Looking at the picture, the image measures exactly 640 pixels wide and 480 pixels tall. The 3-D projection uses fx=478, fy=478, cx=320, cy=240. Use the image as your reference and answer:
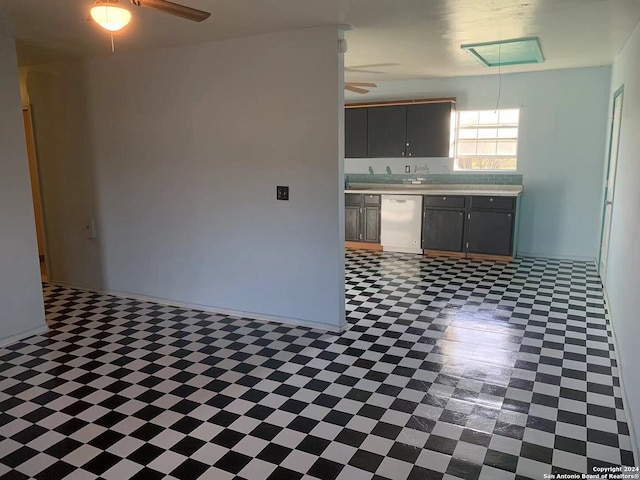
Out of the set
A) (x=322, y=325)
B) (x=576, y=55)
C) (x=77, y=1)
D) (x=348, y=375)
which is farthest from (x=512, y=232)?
(x=77, y=1)

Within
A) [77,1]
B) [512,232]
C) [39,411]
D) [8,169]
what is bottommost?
[39,411]

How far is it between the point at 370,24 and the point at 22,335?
142 inches

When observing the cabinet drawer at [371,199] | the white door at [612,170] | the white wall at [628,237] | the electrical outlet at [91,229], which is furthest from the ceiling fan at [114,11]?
the cabinet drawer at [371,199]

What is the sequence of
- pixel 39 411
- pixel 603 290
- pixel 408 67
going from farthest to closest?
1. pixel 408 67
2. pixel 603 290
3. pixel 39 411

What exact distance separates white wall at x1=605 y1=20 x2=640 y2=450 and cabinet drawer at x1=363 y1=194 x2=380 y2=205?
3047mm

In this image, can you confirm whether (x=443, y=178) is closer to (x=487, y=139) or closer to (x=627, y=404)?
(x=487, y=139)

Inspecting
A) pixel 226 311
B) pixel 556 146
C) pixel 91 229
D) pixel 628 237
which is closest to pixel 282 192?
pixel 226 311

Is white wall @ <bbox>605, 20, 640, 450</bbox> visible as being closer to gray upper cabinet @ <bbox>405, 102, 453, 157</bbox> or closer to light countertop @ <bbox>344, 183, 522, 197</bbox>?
light countertop @ <bbox>344, 183, 522, 197</bbox>

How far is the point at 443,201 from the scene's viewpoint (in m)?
6.36

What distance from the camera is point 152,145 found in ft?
14.5

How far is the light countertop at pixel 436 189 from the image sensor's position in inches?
241

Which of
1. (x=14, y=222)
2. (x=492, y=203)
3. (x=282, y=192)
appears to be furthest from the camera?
(x=492, y=203)

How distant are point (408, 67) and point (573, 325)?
3.30 m

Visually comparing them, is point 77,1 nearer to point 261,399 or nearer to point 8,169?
point 8,169
